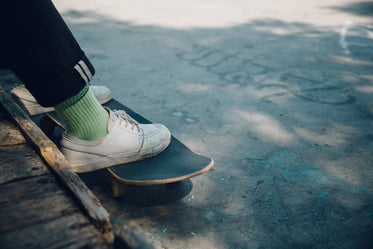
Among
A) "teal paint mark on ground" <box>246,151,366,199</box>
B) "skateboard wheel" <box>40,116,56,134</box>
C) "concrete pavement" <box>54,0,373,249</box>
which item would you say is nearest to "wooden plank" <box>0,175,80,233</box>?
"concrete pavement" <box>54,0,373,249</box>

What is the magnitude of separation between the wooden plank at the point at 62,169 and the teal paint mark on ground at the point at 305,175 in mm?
981

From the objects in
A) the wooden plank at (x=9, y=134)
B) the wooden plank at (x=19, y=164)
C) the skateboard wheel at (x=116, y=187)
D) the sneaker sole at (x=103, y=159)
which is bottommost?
the skateboard wheel at (x=116, y=187)

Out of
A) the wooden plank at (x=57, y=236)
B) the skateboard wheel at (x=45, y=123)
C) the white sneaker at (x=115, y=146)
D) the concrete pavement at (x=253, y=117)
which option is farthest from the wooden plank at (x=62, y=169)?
the concrete pavement at (x=253, y=117)

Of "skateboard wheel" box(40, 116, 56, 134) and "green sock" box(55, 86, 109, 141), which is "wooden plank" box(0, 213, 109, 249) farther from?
"skateboard wheel" box(40, 116, 56, 134)

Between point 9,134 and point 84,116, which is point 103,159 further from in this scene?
point 9,134

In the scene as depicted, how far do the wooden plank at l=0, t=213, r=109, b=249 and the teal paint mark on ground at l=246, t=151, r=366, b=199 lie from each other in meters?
1.02

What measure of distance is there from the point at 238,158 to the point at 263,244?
0.60 metres

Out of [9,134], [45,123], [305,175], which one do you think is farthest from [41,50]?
[305,175]

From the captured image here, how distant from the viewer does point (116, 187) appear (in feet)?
4.00

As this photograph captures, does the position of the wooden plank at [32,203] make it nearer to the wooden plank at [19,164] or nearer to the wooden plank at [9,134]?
the wooden plank at [19,164]

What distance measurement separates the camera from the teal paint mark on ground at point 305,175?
138 centimetres

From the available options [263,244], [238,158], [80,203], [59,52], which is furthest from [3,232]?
[238,158]

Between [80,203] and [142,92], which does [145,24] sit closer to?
[142,92]

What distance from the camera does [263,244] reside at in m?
1.08
